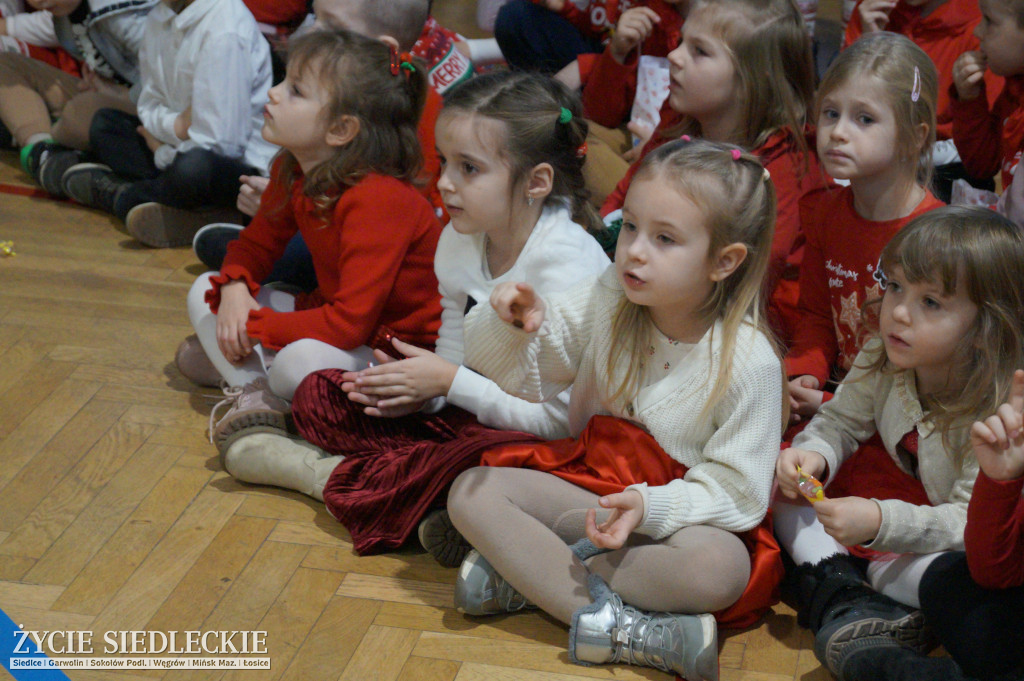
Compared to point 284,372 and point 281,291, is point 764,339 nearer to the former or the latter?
point 284,372

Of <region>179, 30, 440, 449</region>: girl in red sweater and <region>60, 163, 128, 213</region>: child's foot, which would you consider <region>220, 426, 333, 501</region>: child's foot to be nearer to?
<region>179, 30, 440, 449</region>: girl in red sweater

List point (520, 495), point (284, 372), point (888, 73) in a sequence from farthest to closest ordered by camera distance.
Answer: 1. point (284, 372)
2. point (888, 73)
3. point (520, 495)

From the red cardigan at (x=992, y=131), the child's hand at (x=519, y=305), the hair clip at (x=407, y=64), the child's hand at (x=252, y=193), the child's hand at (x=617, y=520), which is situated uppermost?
the hair clip at (x=407, y=64)

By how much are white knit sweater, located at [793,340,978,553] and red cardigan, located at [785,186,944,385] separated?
0.55 ft

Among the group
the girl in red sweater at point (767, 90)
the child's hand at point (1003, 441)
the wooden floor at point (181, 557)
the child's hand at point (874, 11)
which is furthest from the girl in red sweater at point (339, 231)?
the child's hand at point (874, 11)

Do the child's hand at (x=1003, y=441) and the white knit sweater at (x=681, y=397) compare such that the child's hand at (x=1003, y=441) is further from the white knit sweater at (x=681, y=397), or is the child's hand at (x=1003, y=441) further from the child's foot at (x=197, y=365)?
the child's foot at (x=197, y=365)

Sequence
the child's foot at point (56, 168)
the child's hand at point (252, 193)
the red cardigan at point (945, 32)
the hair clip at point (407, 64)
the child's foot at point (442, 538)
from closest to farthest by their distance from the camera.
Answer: the child's foot at point (442, 538) → the hair clip at point (407, 64) → the child's hand at point (252, 193) → the red cardigan at point (945, 32) → the child's foot at point (56, 168)

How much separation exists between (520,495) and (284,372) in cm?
51

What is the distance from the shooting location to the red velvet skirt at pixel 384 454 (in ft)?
5.04

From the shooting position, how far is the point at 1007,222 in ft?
4.37

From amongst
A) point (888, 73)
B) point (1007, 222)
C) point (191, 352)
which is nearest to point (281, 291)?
point (191, 352)

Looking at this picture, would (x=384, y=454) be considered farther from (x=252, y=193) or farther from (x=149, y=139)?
(x=149, y=139)

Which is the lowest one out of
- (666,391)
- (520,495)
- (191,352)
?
(191,352)

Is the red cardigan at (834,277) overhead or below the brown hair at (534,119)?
below
